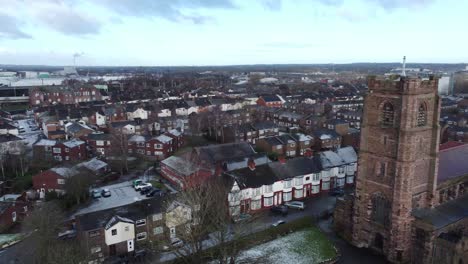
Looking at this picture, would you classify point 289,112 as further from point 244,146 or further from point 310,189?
point 310,189

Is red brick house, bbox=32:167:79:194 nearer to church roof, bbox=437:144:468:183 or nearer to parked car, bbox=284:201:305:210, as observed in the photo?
parked car, bbox=284:201:305:210

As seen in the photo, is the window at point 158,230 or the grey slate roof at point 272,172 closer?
the window at point 158,230

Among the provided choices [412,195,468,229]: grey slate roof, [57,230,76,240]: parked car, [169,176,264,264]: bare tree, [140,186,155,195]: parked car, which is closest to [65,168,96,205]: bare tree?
[140,186,155,195]: parked car

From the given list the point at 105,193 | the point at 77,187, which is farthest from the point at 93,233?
the point at 105,193

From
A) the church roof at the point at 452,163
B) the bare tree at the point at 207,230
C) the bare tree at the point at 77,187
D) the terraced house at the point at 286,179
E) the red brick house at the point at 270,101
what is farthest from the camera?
the red brick house at the point at 270,101

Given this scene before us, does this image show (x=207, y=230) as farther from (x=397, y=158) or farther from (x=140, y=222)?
(x=397, y=158)

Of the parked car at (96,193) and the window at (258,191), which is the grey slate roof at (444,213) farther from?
the parked car at (96,193)

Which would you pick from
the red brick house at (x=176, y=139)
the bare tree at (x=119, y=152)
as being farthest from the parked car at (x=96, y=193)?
the red brick house at (x=176, y=139)
